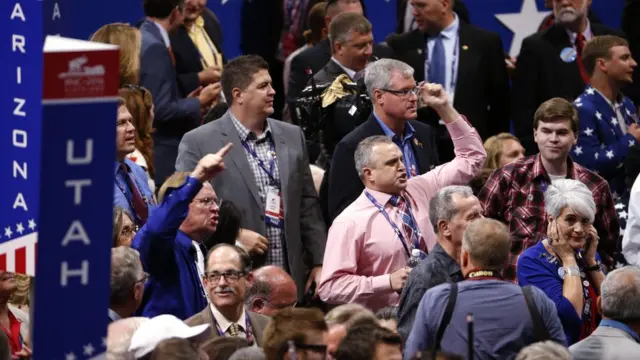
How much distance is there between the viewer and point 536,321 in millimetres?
7145

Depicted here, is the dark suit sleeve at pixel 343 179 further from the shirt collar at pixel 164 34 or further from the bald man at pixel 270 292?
the shirt collar at pixel 164 34

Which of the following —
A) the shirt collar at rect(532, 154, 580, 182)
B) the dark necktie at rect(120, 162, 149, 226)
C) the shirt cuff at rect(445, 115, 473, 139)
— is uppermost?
the shirt cuff at rect(445, 115, 473, 139)

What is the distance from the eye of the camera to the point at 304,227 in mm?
9680

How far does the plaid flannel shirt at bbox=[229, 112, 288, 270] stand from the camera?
9.52m

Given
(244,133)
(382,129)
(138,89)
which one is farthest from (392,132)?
(138,89)

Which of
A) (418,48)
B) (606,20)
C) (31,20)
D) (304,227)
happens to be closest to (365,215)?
(304,227)

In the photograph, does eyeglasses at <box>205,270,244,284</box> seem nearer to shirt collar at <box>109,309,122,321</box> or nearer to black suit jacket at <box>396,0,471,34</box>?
shirt collar at <box>109,309,122,321</box>

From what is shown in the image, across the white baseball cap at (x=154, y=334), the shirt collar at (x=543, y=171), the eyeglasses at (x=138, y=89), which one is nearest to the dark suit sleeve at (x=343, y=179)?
the shirt collar at (x=543, y=171)

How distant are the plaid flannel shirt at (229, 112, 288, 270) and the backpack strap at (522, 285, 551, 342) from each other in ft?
8.57

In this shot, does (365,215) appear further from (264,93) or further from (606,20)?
(606,20)

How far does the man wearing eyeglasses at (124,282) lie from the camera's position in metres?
7.21

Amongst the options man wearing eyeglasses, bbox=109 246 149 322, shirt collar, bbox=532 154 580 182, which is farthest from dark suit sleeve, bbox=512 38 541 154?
man wearing eyeglasses, bbox=109 246 149 322

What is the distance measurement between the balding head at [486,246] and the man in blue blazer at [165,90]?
421 centimetres

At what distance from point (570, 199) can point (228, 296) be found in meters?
2.09
